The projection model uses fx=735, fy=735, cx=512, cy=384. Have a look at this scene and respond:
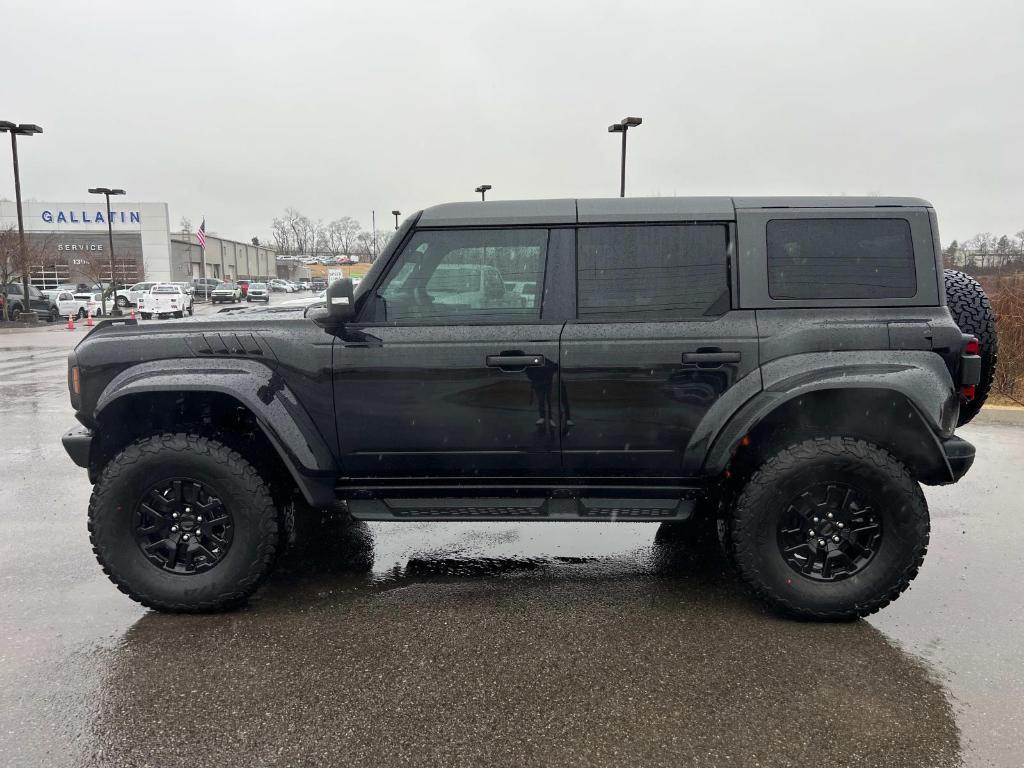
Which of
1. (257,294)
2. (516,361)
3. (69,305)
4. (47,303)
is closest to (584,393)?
(516,361)

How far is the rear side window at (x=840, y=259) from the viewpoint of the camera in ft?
11.3

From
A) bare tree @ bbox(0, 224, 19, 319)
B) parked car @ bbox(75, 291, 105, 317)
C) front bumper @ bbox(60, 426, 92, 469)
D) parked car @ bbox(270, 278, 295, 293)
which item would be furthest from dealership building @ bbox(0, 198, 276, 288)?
front bumper @ bbox(60, 426, 92, 469)

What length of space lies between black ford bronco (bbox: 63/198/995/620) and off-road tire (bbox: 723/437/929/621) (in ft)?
0.03

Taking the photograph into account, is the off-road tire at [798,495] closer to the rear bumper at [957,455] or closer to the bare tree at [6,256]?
the rear bumper at [957,455]

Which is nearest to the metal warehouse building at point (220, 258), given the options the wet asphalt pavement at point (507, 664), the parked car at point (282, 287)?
the parked car at point (282, 287)

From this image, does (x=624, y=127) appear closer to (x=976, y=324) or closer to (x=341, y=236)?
(x=976, y=324)

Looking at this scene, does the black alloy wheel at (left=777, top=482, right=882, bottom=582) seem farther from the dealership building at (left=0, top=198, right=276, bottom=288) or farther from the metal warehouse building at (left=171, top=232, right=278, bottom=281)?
the dealership building at (left=0, top=198, right=276, bottom=288)

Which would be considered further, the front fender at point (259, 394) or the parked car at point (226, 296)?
the parked car at point (226, 296)

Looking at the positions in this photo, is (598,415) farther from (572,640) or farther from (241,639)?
(241,639)

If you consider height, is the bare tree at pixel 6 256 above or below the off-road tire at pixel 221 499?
above

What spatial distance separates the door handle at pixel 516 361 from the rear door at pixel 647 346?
0.12 metres

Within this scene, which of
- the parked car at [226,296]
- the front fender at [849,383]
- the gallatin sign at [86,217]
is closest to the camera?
the front fender at [849,383]

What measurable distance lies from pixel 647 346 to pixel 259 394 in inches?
71.4

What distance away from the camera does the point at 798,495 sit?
133 inches
